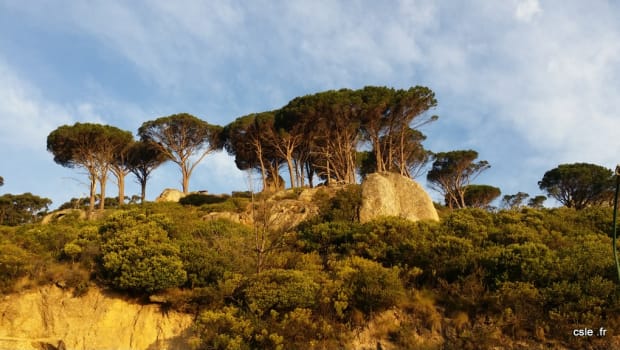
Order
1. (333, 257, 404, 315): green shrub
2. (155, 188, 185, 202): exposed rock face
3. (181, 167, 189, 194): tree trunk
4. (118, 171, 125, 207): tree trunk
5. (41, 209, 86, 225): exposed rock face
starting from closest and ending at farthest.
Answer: (333, 257, 404, 315): green shrub, (41, 209, 86, 225): exposed rock face, (155, 188, 185, 202): exposed rock face, (181, 167, 189, 194): tree trunk, (118, 171, 125, 207): tree trunk

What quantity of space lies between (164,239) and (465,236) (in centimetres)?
A: 1214

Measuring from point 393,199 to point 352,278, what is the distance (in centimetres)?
1064

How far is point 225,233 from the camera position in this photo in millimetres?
21188

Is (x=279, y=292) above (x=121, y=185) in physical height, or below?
below

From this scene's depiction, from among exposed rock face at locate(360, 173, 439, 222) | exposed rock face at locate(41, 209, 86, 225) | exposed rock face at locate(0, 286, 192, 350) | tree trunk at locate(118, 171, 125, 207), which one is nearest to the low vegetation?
exposed rock face at locate(0, 286, 192, 350)

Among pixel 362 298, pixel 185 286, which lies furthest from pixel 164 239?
pixel 362 298

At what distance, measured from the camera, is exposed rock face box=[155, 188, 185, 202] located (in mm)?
37188

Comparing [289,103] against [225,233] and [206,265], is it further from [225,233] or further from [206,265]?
[206,265]

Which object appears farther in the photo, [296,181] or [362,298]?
[296,181]

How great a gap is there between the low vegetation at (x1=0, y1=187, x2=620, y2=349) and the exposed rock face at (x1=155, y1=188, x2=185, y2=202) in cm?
1554

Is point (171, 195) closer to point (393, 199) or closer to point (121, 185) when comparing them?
point (121, 185)

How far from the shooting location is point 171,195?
37875 millimetres

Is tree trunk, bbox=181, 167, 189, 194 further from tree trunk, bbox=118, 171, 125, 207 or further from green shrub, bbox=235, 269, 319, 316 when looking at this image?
green shrub, bbox=235, 269, 319, 316

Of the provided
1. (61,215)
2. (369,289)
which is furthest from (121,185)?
(369,289)
